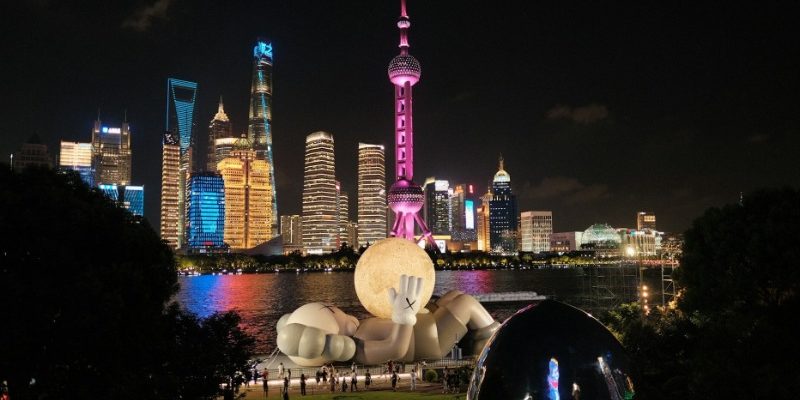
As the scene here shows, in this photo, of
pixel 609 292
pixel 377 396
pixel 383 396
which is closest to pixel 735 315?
pixel 383 396

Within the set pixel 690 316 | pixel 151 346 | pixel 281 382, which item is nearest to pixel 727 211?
pixel 690 316

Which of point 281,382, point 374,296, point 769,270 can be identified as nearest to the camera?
point 769,270

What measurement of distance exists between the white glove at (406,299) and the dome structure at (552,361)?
14.5m

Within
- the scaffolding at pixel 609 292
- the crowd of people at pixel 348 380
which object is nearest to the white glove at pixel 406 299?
the crowd of people at pixel 348 380

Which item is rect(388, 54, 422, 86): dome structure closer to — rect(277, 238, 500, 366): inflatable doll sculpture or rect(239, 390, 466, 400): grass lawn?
rect(277, 238, 500, 366): inflatable doll sculpture

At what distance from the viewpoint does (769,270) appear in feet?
41.0

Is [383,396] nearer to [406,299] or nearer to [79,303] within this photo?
[406,299]

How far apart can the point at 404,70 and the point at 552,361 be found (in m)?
119

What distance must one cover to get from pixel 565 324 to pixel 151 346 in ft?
21.1

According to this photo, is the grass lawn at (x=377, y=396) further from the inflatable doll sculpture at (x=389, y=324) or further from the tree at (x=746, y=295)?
the tree at (x=746, y=295)

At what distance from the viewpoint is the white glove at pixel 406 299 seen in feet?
80.3

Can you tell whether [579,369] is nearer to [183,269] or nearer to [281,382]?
[281,382]

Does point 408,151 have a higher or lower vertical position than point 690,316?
higher

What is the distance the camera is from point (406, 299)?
80.3 feet
